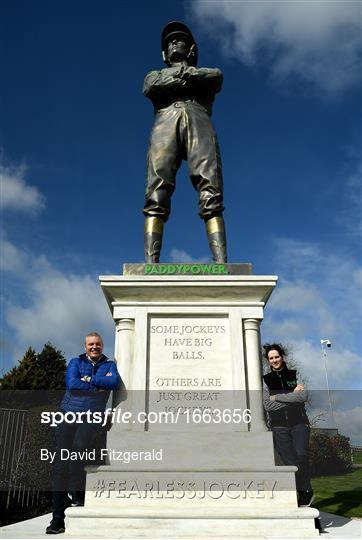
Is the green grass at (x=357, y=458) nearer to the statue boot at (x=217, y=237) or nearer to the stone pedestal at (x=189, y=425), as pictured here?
the statue boot at (x=217, y=237)

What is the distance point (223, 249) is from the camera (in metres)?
7.93

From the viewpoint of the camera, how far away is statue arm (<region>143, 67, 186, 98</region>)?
28.3 feet

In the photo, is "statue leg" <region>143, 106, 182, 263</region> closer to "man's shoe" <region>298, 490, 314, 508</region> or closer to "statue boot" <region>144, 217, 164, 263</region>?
"statue boot" <region>144, 217, 164, 263</region>

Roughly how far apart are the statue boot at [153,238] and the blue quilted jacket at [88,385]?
2.23 metres

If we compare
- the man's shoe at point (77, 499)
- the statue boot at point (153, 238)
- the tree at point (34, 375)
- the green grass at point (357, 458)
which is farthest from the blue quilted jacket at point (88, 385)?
the green grass at point (357, 458)

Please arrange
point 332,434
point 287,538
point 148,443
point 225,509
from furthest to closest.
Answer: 1. point 332,434
2. point 148,443
3. point 225,509
4. point 287,538

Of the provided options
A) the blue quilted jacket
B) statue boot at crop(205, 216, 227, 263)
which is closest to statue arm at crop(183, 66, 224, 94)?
statue boot at crop(205, 216, 227, 263)

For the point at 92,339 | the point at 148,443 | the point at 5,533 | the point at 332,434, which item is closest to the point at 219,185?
the point at 92,339

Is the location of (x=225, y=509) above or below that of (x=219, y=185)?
below

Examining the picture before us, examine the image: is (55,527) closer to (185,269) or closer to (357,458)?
(185,269)

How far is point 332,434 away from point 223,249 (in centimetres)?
1971

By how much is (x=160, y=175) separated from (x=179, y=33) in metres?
3.21

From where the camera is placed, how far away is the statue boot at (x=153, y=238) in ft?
25.9

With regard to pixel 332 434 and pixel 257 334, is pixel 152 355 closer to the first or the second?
pixel 257 334
